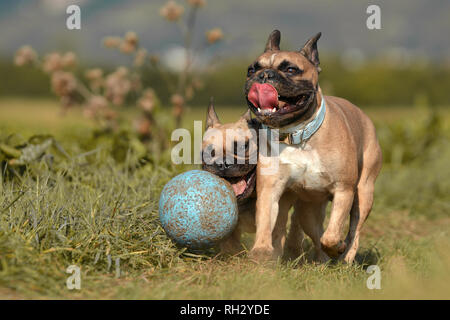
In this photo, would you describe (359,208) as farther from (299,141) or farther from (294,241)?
(299,141)

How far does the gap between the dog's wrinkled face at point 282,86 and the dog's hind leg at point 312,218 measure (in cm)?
117

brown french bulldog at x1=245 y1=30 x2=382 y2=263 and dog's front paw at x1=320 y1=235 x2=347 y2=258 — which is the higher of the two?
brown french bulldog at x1=245 y1=30 x2=382 y2=263

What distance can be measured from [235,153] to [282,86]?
29.7 inches

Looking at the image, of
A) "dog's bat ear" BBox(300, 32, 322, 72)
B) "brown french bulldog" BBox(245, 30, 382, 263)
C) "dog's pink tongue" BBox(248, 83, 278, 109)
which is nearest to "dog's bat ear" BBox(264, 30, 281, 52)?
"brown french bulldog" BBox(245, 30, 382, 263)

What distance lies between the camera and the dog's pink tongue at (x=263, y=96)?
161 inches

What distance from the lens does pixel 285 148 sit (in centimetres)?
445

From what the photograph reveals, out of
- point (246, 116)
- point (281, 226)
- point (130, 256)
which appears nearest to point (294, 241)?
point (281, 226)

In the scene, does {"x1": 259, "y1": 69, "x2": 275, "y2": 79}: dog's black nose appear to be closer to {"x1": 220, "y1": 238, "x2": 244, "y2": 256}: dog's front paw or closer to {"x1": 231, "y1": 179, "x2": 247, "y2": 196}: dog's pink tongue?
{"x1": 231, "y1": 179, "x2": 247, "y2": 196}: dog's pink tongue

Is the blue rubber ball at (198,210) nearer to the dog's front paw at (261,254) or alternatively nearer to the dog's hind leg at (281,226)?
the dog's front paw at (261,254)

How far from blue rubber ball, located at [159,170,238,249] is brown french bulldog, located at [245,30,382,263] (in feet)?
0.88

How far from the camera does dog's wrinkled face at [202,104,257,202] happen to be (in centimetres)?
455

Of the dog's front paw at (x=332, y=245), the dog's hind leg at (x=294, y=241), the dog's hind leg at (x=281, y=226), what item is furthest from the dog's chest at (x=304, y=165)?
the dog's hind leg at (x=294, y=241)
